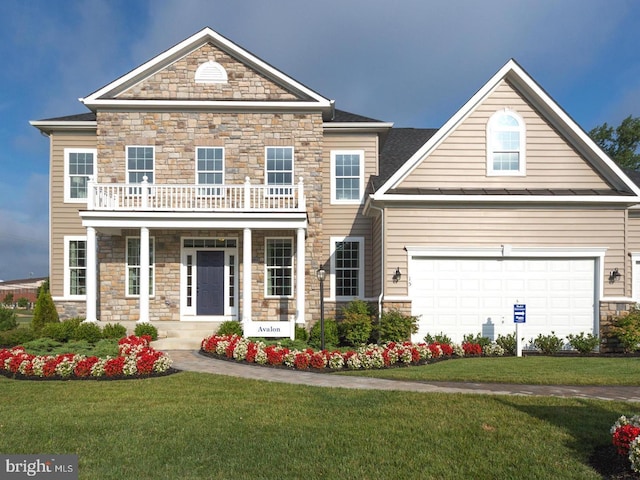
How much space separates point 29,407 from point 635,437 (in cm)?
795

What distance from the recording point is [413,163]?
16.0 m

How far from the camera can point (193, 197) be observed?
1811 cm

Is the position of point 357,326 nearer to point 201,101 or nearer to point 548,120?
point 548,120

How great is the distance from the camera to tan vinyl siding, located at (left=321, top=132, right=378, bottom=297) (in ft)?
63.8

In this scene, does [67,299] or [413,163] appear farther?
[67,299]

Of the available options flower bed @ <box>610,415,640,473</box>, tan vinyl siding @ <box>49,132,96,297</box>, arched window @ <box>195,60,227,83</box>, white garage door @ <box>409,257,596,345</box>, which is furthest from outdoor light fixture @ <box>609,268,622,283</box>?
tan vinyl siding @ <box>49,132,96,297</box>

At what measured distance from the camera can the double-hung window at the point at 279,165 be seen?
1889 cm

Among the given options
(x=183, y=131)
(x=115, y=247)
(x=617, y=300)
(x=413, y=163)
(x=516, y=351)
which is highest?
(x=183, y=131)

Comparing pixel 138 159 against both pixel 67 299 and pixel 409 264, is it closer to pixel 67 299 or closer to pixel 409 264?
pixel 67 299

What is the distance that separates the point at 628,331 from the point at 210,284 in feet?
39.9

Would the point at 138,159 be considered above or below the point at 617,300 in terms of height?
above

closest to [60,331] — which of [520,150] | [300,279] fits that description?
[300,279]

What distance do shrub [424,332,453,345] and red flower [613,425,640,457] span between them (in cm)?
951

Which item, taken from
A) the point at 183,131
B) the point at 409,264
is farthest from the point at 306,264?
the point at 183,131
